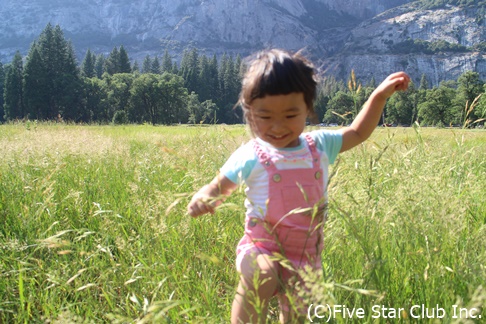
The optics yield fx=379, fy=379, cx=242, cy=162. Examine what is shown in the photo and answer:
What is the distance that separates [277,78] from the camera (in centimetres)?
165

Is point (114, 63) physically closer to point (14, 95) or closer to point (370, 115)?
point (14, 95)

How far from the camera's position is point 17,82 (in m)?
59.9

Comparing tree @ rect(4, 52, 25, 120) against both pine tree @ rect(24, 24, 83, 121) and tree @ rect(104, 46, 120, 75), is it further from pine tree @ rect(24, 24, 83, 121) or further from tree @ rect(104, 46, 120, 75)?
tree @ rect(104, 46, 120, 75)

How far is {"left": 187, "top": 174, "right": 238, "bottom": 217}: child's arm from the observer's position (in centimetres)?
153

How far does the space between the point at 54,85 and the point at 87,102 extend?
16.6 ft

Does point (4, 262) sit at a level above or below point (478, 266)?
below

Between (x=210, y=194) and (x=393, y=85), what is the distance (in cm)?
107

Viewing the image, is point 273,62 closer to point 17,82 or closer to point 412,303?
point 412,303

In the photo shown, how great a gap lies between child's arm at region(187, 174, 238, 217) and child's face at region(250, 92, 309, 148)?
283 millimetres

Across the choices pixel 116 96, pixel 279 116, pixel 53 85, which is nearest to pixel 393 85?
pixel 279 116

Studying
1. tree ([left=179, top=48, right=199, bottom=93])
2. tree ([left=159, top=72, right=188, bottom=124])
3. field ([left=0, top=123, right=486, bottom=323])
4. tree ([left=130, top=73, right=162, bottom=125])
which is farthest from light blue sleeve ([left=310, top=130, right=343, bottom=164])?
tree ([left=179, top=48, right=199, bottom=93])

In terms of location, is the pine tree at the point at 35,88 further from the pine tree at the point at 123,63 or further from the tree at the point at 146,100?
the pine tree at the point at 123,63

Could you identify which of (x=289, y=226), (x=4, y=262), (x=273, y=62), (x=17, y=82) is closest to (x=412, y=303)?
(x=289, y=226)

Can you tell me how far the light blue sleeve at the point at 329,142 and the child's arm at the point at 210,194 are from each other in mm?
499
